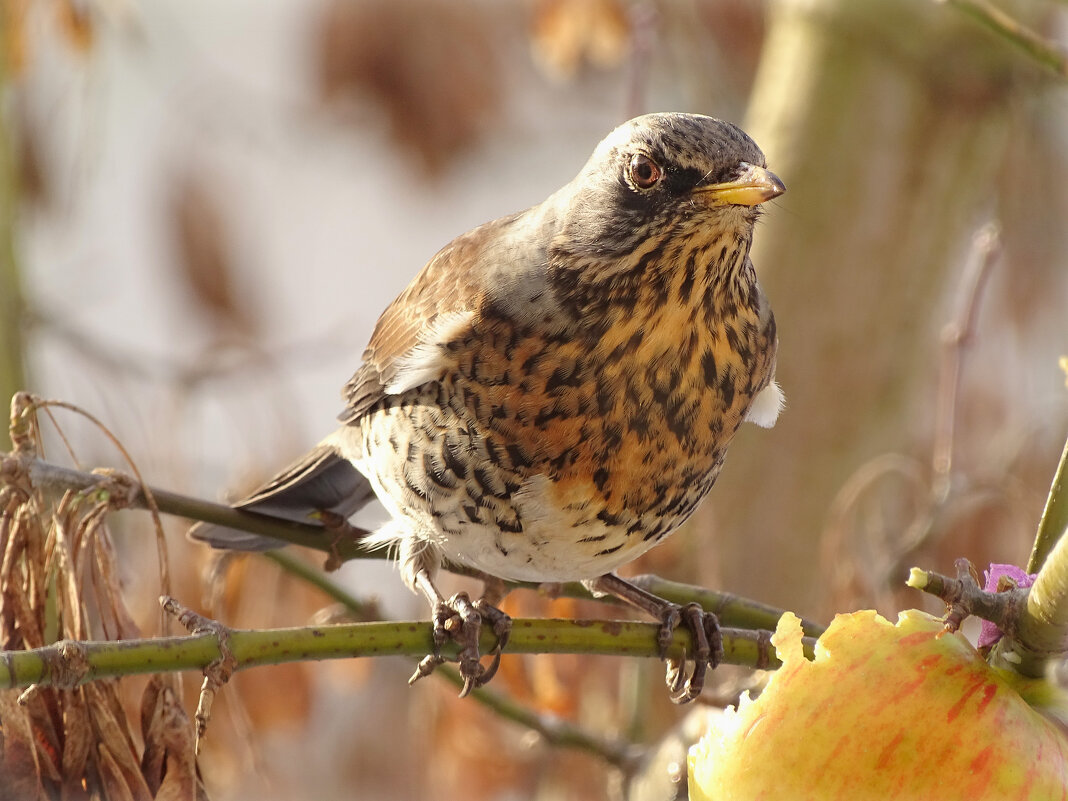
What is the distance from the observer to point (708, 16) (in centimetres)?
450

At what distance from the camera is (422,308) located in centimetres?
223

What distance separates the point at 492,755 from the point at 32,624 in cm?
160

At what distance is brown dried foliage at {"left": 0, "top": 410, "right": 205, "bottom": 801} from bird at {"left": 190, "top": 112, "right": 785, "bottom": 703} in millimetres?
382

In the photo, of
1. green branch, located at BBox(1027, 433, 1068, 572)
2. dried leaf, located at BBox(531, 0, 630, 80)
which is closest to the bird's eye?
green branch, located at BBox(1027, 433, 1068, 572)

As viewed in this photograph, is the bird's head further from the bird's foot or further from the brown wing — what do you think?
the bird's foot

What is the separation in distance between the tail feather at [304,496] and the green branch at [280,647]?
0.57m

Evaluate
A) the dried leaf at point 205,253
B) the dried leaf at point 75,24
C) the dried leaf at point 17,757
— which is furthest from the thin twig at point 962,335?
→ the dried leaf at point 205,253

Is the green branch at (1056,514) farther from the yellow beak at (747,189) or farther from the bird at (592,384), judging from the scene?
the bird at (592,384)

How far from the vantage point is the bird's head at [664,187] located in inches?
69.4

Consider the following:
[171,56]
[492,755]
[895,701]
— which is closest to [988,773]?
[895,701]

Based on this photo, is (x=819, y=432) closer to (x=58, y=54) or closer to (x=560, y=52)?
(x=560, y=52)

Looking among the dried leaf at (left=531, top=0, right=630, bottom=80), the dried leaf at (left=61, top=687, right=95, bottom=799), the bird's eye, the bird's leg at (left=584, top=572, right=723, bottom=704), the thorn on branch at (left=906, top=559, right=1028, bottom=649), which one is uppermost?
the dried leaf at (left=531, top=0, right=630, bottom=80)

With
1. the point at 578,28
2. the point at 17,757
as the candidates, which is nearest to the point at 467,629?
the point at 17,757

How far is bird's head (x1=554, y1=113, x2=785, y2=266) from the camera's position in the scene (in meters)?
1.76
